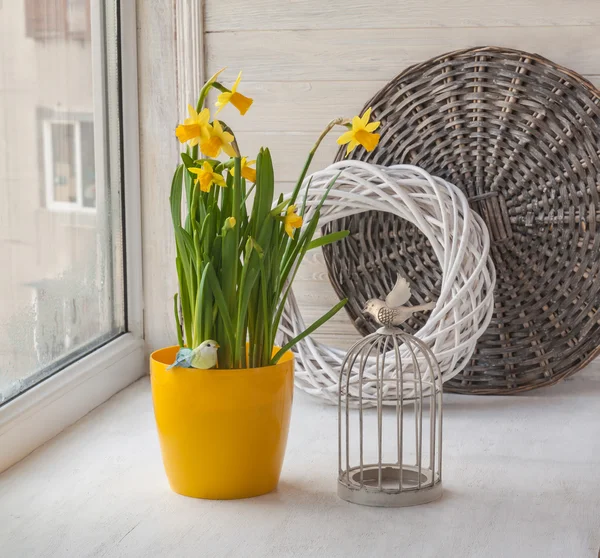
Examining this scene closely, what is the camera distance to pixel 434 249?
5.07 ft

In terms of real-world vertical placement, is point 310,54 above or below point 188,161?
above

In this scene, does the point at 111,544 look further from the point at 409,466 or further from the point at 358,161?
the point at 358,161

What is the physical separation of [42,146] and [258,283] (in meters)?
0.51

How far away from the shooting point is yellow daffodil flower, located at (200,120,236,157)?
3.44ft

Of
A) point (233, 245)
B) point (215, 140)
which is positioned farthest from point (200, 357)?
point (215, 140)

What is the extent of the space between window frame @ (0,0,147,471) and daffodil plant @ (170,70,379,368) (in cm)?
37

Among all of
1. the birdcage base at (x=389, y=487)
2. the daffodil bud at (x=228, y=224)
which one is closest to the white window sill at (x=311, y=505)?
the birdcage base at (x=389, y=487)

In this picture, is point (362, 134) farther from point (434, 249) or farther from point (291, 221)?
point (434, 249)

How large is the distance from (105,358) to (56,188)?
14.2 inches

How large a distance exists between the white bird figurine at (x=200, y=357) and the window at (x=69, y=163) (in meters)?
0.49

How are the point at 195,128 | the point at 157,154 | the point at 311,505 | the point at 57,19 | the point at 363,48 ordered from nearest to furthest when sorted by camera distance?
the point at 195,128
the point at 311,505
the point at 57,19
the point at 363,48
the point at 157,154

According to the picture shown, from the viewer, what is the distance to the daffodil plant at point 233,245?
3.64ft

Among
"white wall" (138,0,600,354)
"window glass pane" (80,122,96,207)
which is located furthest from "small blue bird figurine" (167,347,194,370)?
"white wall" (138,0,600,354)

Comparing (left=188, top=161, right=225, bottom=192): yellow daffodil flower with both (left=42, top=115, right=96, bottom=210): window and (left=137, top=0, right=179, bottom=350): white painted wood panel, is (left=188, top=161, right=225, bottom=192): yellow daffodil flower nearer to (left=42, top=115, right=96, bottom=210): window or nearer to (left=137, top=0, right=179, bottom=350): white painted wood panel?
(left=42, top=115, right=96, bottom=210): window
